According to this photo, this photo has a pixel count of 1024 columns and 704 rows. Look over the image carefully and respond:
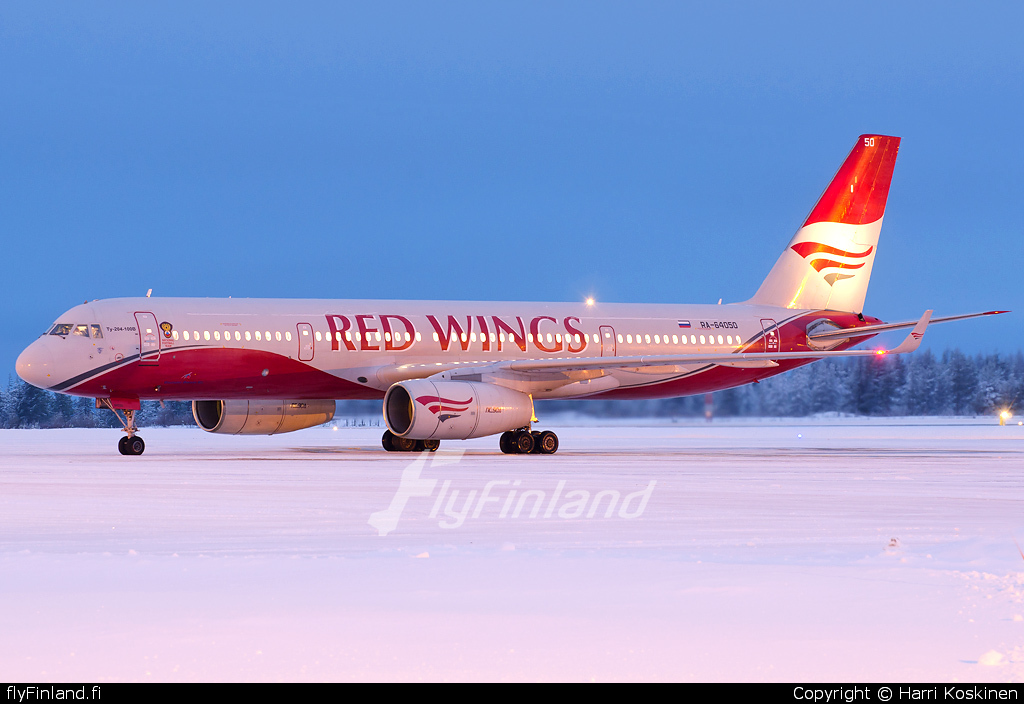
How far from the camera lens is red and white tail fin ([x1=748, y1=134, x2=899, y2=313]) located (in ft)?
113

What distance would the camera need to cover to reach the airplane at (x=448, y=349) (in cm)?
2575

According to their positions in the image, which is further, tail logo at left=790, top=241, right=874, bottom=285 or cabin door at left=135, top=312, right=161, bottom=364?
tail logo at left=790, top=241, right=874, bottom=285

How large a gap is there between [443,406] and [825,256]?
14.2 metres

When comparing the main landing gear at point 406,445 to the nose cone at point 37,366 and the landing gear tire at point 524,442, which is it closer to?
the landing gear tire at point 524,442

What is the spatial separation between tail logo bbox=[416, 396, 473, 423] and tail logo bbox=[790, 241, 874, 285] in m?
13.4

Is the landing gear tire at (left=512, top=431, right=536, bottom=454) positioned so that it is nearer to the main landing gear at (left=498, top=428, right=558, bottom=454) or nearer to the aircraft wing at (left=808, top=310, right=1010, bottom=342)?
the main landing gear at (left=498, top=428, right=558, bottom=454)

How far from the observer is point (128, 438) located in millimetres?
25922

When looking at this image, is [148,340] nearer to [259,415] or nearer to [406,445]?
[259,415]

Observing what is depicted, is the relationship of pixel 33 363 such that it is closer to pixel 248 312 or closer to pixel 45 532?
pixel 248 312

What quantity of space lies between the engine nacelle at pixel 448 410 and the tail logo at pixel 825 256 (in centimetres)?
1191

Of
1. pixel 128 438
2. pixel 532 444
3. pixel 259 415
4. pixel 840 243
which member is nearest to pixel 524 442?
pixel 532 444

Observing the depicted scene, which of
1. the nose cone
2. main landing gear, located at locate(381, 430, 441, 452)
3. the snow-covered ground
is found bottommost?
the snow-covered ground

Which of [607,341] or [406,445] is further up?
[607,341]

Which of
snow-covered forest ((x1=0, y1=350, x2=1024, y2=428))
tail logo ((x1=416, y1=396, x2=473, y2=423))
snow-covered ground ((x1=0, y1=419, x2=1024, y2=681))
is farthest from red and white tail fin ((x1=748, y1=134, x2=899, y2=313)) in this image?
A: snow-covered ground ((x1=0, y1=419, x2=1024, y2=681))
